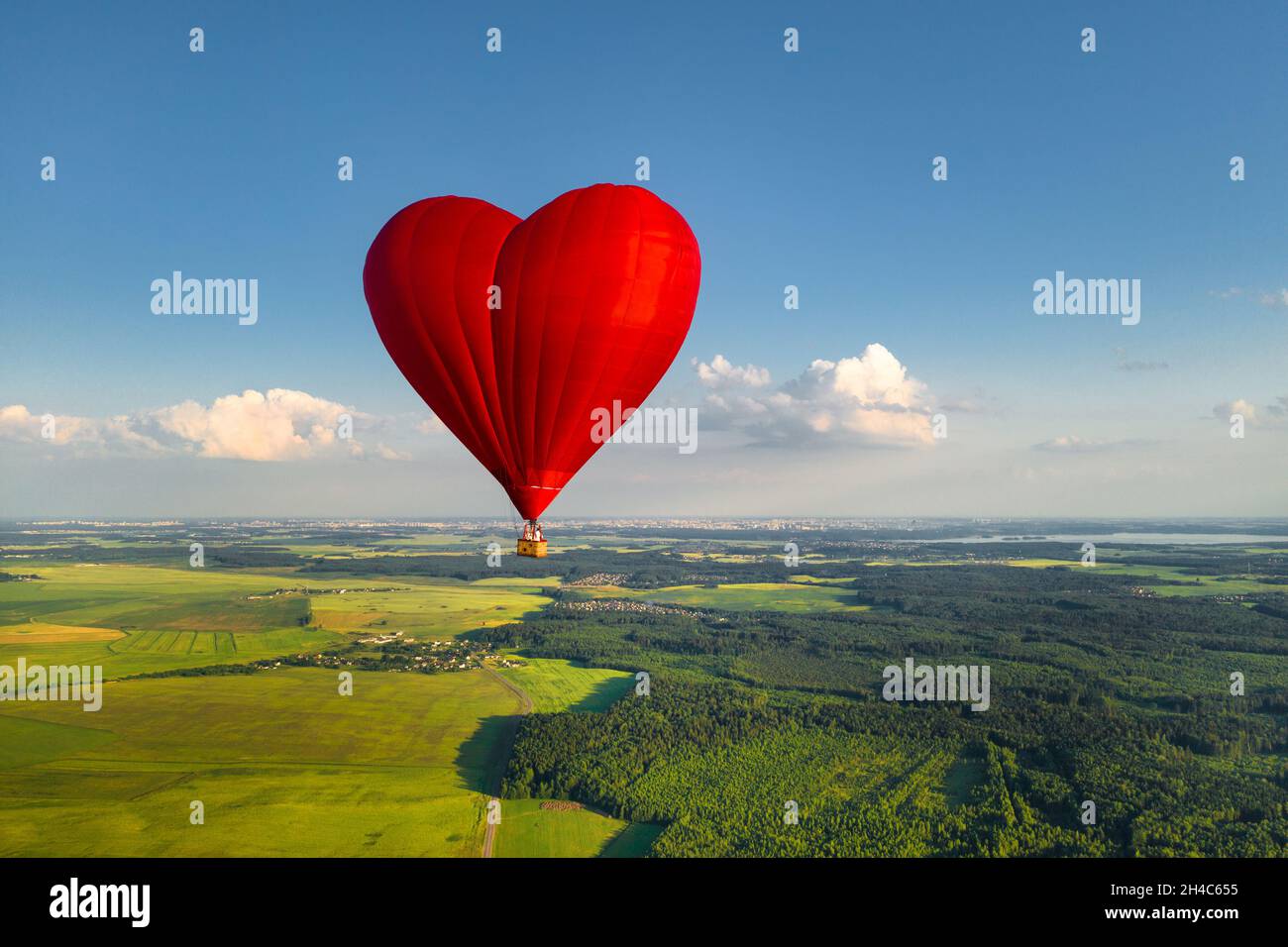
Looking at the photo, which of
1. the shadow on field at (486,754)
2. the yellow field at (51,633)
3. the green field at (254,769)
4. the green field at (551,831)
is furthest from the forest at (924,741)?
the yellow field at (51,633)

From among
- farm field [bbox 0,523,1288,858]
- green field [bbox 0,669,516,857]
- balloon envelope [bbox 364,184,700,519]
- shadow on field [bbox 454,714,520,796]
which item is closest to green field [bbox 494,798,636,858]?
farm field [bbox 0,523,1288,858]

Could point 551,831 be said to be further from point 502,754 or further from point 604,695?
point 604,695

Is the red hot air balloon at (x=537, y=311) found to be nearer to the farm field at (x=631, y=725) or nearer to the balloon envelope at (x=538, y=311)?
the balloon envelope at (x=538, y=311)

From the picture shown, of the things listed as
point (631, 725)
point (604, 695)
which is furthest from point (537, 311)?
point (604, 695)

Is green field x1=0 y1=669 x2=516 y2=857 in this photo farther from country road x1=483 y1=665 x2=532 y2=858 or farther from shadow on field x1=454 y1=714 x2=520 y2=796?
country road x1=483 y1=665 x2=532 y2=858
